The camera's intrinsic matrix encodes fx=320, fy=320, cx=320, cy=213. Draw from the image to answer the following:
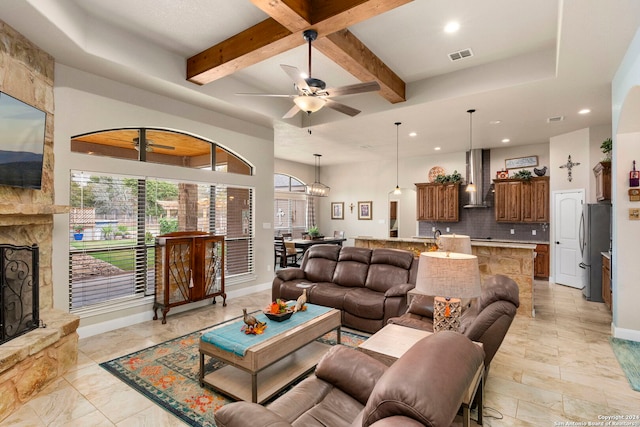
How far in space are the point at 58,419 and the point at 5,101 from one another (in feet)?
8.69

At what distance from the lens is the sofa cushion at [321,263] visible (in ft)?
16.2

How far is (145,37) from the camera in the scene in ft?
12.3

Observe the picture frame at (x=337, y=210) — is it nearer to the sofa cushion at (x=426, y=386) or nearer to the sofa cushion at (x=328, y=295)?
the sofa cushion at (x=328, y=295)

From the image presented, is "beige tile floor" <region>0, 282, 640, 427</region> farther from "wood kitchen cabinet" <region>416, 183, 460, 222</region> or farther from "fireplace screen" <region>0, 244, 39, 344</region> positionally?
"wood kitchen cabinet" <region>416, 183, 460, 222</region>

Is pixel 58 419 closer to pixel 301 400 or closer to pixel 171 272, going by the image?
pixel 301 400

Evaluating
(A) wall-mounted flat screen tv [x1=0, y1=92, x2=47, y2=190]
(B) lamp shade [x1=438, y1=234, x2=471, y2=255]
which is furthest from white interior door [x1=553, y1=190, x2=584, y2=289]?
(A) wall-mounted flat screen tv [x1=0, y1=92, x2=47, y2=190]

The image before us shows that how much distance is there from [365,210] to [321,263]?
19.2 ft

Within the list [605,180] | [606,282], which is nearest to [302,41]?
[605,180]

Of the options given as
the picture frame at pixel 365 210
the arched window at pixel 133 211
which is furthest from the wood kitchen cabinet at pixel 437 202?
the arched window at pixel 133 211

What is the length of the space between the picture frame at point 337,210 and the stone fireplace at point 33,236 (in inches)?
333

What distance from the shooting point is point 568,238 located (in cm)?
664

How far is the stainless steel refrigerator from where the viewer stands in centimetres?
532

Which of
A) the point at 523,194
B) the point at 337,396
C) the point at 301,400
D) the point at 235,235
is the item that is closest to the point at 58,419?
the point at 301,400

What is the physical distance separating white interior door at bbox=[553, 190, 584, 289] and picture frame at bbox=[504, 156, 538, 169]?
45.5 inches
